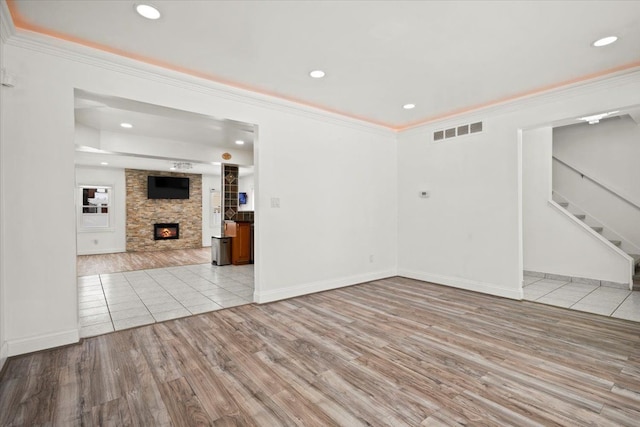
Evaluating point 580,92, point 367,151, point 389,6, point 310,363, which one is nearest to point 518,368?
point 310,363

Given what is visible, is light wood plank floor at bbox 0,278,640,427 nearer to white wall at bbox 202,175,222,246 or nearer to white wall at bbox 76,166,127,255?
white wall at bbox 76,166,127,255

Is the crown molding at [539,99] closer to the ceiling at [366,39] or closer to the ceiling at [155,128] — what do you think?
the ceiling at [366,39]

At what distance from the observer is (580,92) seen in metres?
3.69

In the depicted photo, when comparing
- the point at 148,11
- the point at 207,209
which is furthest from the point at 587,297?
the point at 207,209

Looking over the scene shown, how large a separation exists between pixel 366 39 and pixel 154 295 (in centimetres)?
450

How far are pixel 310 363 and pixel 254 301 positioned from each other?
188cm

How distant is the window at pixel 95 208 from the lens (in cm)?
950

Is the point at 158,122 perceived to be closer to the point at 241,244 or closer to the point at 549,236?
the point at 241,244

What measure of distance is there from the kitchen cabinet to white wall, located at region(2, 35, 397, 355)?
10.8 feet

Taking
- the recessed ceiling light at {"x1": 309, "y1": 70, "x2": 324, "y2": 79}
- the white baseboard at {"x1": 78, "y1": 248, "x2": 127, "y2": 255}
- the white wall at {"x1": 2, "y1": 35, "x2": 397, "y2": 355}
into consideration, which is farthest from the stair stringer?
the white baseboard at {"x1": 78, "y1": 248, "x2": 127, "y2": 255}

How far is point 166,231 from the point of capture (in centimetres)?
1055

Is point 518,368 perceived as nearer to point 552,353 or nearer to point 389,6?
point 552,353

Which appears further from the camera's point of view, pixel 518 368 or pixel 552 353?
pixel 552 353

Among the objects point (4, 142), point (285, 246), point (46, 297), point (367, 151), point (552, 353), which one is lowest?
point (552, 353)
